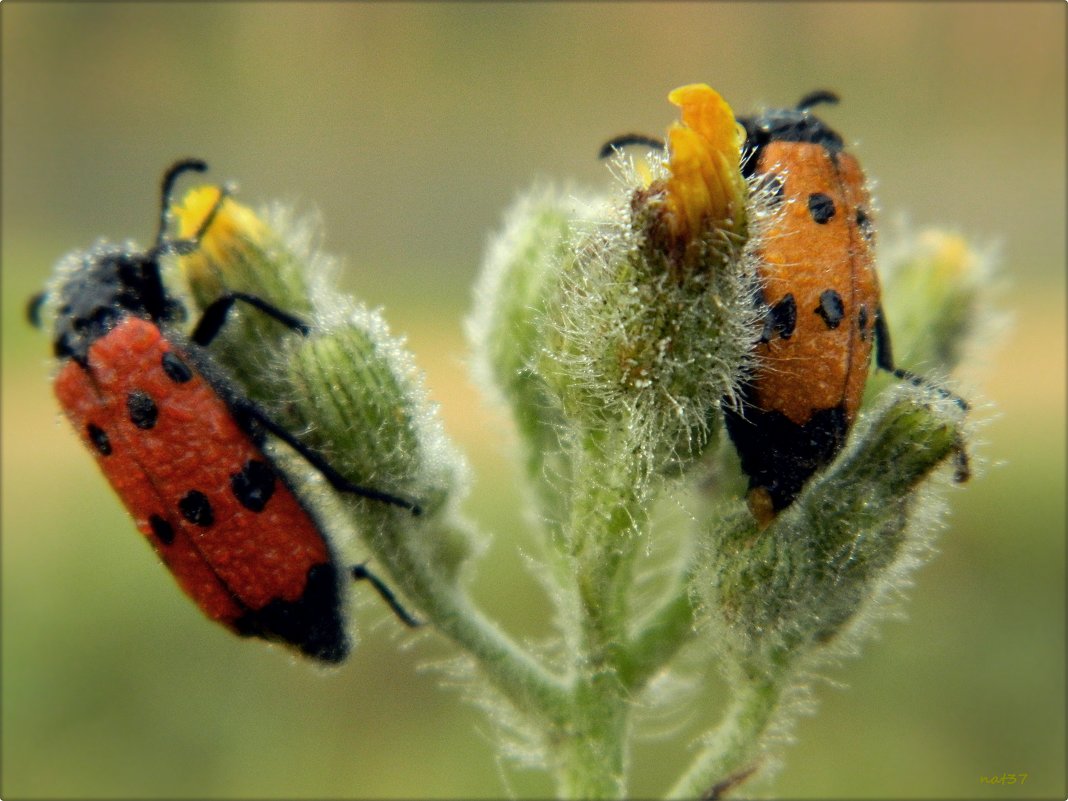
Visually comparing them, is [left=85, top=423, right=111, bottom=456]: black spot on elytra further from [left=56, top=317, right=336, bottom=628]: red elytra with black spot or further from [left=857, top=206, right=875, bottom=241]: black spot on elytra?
[left=857, top=206, right=875, bottom=241]: black spot on elytra

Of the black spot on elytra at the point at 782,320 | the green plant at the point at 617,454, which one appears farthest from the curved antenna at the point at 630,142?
the black spot on elytra at the point at 782,320

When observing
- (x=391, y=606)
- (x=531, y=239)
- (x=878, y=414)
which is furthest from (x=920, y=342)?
(x=391, y=606)

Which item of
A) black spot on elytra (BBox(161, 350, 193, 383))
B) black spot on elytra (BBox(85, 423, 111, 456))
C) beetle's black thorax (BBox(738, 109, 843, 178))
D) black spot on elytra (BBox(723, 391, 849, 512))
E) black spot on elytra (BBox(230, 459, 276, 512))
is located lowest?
black spot on elytra (BBox(723, 391, 849, 512))

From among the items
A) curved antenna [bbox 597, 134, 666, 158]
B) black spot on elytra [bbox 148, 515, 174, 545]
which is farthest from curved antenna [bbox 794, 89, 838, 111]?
black spot on elytra [bbox 148, 515, 174, 545]

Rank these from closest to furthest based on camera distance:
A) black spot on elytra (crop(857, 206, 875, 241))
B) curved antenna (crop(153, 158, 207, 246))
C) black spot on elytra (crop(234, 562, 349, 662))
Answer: black spot on elytra (crop(857, 206, 875, 241)) → black spot on elytra (crop(234, 562, 349, 662)) → curved antenna (crop(153, 158, 207, 246))

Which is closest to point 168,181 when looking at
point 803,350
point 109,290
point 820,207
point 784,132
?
point 109,290

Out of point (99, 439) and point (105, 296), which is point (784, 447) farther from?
point (105, 296)
